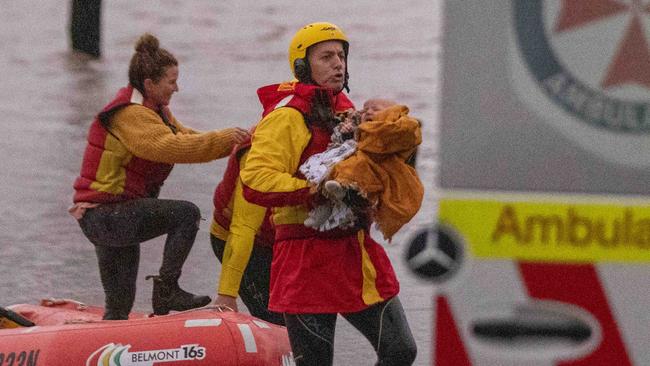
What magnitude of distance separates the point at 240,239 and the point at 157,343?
474 mm

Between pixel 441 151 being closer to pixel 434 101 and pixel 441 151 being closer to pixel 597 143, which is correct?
pixel 597 143

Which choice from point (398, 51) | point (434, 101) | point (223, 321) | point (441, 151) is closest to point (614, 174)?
point (441, 151)

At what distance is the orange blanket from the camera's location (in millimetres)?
4695

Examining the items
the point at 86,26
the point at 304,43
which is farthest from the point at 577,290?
the point at 86,26

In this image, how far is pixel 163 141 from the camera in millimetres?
6141

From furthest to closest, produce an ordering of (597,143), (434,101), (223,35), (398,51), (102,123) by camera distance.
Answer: (223,35)
(398,51)
(434,101)
(102,123)
(597,143)

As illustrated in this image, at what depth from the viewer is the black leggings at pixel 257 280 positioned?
5.99 meters

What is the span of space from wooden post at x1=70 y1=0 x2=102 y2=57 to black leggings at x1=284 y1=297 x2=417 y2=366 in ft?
34.1

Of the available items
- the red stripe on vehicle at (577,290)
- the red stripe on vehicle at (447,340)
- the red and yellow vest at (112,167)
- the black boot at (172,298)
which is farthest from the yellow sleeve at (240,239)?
the red stripe on vehicle at (577,290)

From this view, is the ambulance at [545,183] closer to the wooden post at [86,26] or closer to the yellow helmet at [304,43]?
the yellow helmet at [304,43]

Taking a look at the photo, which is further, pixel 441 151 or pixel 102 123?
pixel 102 123

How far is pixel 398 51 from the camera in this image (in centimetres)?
1597

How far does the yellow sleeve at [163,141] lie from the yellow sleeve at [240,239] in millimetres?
389

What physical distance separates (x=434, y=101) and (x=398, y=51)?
2.84 meters
